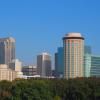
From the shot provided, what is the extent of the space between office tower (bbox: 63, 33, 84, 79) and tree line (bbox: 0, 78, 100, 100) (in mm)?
84956

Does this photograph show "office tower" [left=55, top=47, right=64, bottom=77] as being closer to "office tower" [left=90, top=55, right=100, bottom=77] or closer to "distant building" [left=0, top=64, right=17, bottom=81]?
"office tower" [left=90, top=55, right=100, bottom=77]

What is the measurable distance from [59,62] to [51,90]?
106681 mm

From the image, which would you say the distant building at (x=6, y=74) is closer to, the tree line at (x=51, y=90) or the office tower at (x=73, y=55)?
the office tower at (x=73, y=55)

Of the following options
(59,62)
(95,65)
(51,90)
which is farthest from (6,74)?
(51,90)

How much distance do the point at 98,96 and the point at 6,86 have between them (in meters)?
13.4

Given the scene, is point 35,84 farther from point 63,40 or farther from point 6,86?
point 63,40

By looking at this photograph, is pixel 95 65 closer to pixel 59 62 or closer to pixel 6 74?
pixel 59 62

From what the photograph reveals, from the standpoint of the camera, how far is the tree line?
232 ft

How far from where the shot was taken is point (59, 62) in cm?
18550

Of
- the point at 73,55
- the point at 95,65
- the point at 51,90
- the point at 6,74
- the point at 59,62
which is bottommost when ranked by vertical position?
the point at 51,90

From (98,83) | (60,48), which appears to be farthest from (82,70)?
(98,83)

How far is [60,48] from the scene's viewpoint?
187625mm

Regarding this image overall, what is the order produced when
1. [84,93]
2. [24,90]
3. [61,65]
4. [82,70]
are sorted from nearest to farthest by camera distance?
[24,90], [84,93], [82,70], [61,65]

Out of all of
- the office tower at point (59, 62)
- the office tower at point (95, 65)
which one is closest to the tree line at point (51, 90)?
the office tower at point (95, 65)
